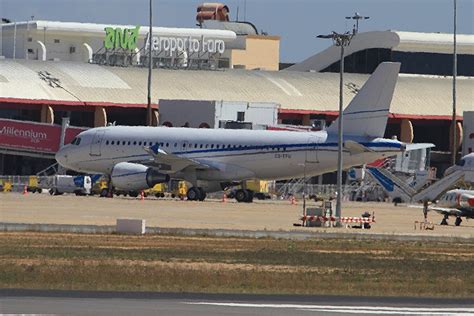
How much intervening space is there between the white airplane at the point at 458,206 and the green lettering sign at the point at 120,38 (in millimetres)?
68642

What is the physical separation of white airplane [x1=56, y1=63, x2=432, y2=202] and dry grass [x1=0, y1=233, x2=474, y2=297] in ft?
99.7

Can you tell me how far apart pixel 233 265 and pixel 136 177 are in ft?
153

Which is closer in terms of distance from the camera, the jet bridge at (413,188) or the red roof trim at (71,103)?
the jet bridge at (413,188)

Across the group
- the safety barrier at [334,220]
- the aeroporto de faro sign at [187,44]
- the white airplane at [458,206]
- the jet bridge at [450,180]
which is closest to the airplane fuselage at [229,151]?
the white airplane at [458,206]

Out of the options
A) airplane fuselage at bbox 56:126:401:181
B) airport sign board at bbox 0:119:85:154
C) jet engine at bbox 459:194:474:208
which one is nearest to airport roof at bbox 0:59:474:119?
airport sign board at bbox 0:119:85:154

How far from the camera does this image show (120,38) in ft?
458

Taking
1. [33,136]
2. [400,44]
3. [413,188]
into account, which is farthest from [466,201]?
[400,44]

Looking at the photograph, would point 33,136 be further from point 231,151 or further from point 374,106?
point 374,106

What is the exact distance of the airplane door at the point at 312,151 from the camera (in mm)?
85812

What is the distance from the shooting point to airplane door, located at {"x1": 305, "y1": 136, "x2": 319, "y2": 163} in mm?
85812

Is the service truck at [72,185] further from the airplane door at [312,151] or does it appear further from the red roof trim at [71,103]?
the airplane door at [312,151]

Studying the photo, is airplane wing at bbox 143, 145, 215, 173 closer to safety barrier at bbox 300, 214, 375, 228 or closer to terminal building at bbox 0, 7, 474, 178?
terminal building at bbox 0, 7, 474, 178

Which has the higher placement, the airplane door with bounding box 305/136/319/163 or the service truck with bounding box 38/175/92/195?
the airplane door with bounding box 305/136/319/163

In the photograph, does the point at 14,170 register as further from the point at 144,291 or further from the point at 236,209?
the point at 144,291
